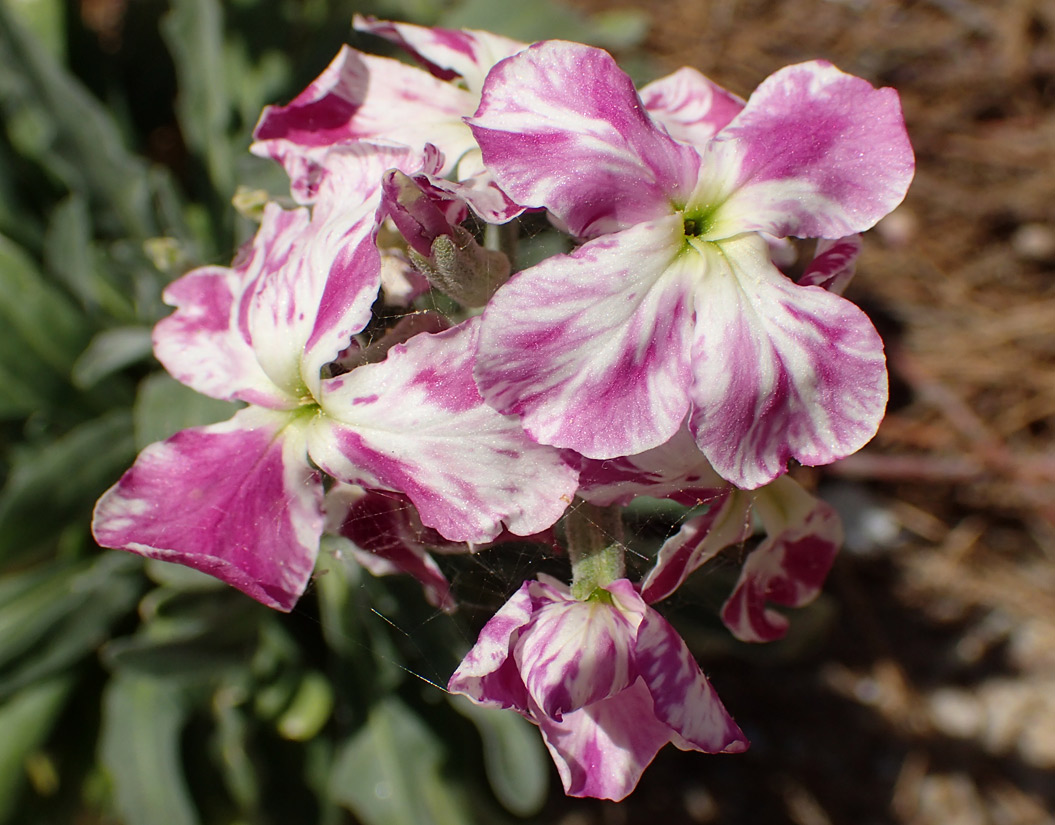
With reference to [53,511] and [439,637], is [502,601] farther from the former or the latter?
[53,511]

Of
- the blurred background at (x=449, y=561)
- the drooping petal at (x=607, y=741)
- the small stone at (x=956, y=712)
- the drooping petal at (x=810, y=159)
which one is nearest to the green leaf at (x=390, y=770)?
the blurred background at (x=449, y=561)

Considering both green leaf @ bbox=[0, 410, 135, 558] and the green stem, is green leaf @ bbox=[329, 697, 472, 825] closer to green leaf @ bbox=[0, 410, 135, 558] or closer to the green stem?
green leaf @ bbox=[0, 410, 135, 558]

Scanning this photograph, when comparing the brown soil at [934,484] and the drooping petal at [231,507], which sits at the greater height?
the drooping petal at [231,507]

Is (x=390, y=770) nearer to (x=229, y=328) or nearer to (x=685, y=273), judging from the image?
(x=229, y=328)

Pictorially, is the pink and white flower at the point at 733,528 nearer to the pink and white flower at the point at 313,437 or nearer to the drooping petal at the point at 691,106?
the pink and white flower at the point at 313,437

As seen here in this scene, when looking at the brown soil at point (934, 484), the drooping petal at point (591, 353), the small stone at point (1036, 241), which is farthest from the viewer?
the small stone at point (1036, 241)

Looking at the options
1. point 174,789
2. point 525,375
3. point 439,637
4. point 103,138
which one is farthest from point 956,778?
point 103,138
